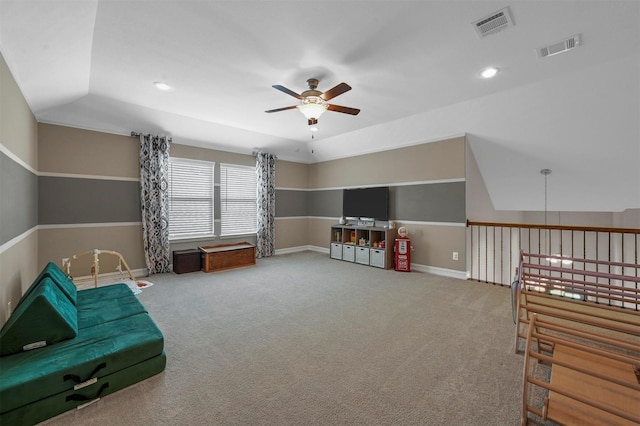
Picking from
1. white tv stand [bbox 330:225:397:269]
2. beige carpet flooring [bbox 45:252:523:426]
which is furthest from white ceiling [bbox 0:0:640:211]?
beige carpet flooring [bbox 45:252:523:426]

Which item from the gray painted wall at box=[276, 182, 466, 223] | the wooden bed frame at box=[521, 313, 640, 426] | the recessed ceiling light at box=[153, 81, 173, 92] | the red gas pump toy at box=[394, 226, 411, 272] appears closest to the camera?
the wooden bed frame at box=[521, 313, 640, 426]

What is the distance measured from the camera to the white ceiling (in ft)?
7.82

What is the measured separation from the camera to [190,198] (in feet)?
19.6

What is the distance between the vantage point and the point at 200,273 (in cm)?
548

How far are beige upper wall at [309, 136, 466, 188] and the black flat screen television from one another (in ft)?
0.81

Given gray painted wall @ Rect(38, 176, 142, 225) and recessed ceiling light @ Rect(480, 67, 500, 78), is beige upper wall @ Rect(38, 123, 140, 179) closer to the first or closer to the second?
gray painted wall @ Rect(38, 176, 142, 225)

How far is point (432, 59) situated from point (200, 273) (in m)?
5.32

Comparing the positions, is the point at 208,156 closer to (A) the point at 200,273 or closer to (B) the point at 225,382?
(A) the point at 200,273

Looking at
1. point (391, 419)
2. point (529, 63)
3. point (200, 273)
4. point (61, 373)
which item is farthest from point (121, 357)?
point (529, 63)

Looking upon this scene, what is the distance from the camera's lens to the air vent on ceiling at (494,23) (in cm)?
240

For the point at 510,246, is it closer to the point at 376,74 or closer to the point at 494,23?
the point at 494,23

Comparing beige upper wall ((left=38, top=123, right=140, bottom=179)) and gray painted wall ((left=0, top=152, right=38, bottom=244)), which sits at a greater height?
beige upper wall ((left=38, top=123, right=140, bottom=179))

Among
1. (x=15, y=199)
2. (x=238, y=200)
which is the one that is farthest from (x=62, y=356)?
(x=238, y=200)

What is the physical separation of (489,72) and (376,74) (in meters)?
1.42
